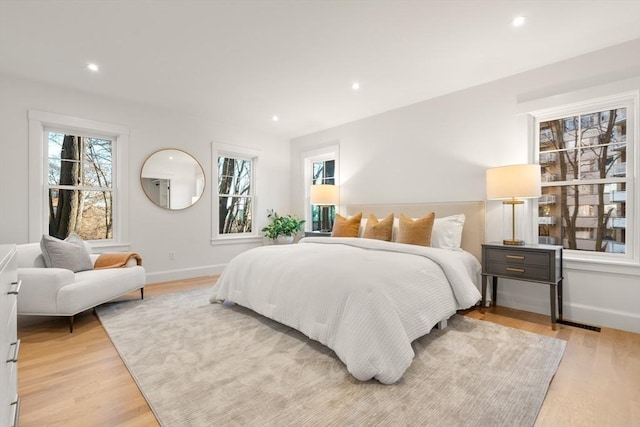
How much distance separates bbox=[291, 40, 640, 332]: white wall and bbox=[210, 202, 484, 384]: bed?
0.87m

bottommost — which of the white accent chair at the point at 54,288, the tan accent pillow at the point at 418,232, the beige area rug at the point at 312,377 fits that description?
the beige area rug at the point at 312,377

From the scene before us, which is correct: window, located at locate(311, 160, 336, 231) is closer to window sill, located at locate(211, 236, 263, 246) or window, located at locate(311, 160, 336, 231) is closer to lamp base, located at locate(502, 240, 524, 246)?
window sill, located at locate(211, 236, 263, 246)

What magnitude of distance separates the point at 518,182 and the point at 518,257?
0.70 metres

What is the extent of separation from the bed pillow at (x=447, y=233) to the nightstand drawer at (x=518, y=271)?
0.42 metres

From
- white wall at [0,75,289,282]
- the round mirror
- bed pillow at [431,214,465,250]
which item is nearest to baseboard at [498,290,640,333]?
bed pillow at [431,214,465,250]

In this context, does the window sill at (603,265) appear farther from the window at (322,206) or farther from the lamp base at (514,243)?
the window at (322,206)

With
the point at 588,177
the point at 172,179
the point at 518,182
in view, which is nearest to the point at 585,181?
the point at 588,177

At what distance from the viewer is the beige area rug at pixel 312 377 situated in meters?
1.46

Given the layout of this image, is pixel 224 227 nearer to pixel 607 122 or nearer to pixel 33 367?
pixel 33 367

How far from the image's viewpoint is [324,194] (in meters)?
4.80

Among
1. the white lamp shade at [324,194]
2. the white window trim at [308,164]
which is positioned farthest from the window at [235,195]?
the white lamp shade at [324,194]

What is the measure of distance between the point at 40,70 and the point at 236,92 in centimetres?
197

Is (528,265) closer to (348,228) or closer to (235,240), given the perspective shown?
(348,228)

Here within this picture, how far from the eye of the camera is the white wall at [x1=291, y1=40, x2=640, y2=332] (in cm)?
265
